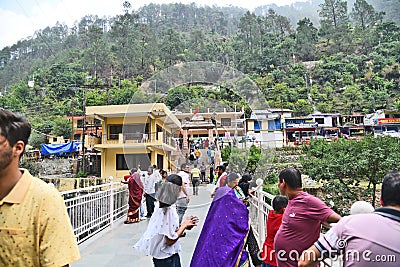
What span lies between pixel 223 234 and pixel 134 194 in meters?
4.53

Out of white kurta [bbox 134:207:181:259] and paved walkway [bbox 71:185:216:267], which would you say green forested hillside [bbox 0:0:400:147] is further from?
white kurta [bbox 134:207:181:259]

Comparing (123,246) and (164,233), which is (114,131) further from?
(164,233)

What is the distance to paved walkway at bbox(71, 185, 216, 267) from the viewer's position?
4.04 meters

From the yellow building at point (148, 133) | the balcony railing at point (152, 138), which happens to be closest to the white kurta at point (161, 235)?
the yellow building at point (148, 133)

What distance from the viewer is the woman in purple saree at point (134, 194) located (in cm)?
645

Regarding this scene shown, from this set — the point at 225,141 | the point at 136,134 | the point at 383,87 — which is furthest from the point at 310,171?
the point at 383,87

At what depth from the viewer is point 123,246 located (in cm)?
484

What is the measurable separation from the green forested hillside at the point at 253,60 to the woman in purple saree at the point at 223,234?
1049 inches

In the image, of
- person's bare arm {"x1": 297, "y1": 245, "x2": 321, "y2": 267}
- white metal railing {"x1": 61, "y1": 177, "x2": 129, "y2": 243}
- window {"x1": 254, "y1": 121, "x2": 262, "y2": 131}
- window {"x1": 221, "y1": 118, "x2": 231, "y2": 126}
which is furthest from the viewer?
window {"x1": 221, "y1": 118, "x2": 231, "y2": 126}

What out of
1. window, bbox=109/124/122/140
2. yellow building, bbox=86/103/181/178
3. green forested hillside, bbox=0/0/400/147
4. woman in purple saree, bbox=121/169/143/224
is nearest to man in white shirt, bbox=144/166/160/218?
woman in purple saree, bbox=121/169/143/224

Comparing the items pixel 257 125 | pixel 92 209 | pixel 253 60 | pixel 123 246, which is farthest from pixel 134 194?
pixel 253 60

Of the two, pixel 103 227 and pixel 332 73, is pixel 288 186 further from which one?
pixel 332 73

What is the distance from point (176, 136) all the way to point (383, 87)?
50.0m

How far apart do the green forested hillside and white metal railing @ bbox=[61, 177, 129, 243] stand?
22222 mm
